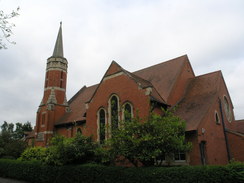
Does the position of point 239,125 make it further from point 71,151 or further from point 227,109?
point 71,151

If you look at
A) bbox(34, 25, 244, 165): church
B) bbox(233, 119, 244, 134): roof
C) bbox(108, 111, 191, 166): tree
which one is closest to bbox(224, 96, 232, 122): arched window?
bbox(34, 25, 244, 165): church

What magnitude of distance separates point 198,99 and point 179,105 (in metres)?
1.67

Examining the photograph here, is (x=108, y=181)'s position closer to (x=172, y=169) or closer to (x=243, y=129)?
(x=172, y=169)

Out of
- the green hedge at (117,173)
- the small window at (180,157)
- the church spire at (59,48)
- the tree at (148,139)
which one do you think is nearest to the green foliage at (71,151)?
the green hedge at (117,173)

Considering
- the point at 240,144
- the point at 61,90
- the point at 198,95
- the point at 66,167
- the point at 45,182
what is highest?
the point at 61,90

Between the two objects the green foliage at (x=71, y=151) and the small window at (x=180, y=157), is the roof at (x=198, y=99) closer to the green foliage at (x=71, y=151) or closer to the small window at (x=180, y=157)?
the small window at (x=180, y=157)

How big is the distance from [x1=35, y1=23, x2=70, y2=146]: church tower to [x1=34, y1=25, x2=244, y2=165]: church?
2720mm

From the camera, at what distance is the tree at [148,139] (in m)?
10.2

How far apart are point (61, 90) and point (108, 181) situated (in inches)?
890

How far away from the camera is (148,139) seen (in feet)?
32.8

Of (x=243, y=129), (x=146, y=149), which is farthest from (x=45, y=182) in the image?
(x=243, y=129)

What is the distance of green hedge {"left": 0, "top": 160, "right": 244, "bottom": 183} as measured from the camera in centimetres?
811

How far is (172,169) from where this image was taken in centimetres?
927

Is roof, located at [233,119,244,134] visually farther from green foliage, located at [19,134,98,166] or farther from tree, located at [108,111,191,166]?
green foliage, located at [19,134,98,166]
